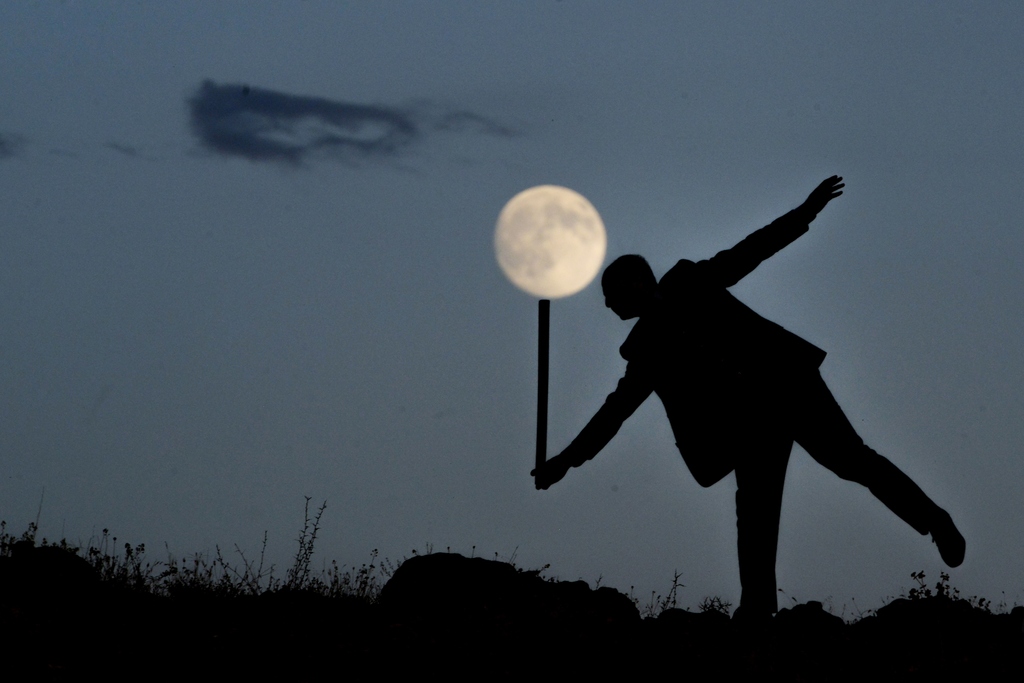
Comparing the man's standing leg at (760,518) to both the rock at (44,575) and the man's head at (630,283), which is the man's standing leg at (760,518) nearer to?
the man's head at (630,283)

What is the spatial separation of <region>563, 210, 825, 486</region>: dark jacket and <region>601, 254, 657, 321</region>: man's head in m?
0.07

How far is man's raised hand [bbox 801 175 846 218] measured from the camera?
7.24m

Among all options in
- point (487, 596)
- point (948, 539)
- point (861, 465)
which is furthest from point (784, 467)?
point (487, 596)

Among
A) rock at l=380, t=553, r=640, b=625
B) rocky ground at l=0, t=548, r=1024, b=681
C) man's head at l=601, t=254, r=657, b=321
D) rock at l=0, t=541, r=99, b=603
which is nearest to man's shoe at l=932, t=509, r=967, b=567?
Answer: rocky ground at l=0, t=548, r=1024, b=681

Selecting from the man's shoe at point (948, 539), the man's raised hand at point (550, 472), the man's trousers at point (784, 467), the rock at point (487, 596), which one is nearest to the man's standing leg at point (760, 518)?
the man's trousers at point (784, 467)

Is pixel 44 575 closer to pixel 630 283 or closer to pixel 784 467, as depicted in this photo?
pixel 630 283

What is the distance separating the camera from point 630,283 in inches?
298

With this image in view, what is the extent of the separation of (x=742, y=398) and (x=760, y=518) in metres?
0.79

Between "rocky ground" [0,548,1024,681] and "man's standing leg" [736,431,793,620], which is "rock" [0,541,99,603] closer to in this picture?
"rocky ground" [0,548,1024,681]

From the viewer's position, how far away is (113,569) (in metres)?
7.71

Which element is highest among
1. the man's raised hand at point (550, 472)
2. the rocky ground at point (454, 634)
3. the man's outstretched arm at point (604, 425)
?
the man's outstretched arm at point (604, 425)

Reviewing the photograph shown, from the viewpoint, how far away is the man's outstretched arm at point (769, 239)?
7.18 m

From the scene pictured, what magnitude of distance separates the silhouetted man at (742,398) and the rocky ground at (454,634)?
2.06 ft

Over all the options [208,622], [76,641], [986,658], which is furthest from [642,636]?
[76,641]
